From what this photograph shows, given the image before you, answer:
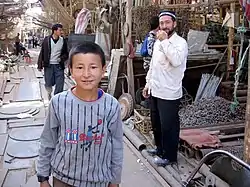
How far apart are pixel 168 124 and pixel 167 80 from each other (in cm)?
46

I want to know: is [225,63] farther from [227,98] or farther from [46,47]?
[46,47]

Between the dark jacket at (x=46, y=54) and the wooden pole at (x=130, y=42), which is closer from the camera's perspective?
the wooden pole at (x=130, y=42)

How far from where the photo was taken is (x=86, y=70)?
184 cm

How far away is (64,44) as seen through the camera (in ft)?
22.6

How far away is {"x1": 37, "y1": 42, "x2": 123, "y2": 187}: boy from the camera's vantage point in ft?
6.09

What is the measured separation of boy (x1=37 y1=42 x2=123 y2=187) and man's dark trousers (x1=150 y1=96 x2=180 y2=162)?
1.87 meters

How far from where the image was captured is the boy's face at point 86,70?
72.5 inches

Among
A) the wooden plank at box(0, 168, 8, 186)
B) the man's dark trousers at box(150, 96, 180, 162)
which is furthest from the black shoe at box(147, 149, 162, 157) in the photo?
the wooden plank at box(0, 168, 8, 186)

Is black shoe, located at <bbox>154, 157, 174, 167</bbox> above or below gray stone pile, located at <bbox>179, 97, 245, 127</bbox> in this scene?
below

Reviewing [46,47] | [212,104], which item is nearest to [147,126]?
[212,104]

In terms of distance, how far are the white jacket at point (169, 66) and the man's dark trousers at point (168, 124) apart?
0.29 ft

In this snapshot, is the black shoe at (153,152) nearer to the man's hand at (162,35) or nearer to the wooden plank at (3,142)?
the man's hand at (162,35)

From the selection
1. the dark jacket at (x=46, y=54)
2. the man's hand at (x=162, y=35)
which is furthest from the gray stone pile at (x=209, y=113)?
the dark jacket at (x=46, y=54)

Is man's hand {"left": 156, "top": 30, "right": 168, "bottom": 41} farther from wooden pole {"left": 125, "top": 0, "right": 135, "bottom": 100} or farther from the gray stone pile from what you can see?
wooden pole {"left": 125, "top": 0, "right": 135, "bottom": 100}
